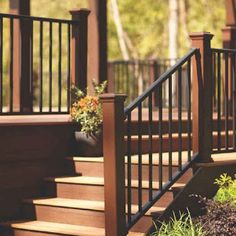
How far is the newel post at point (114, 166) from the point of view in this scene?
7758mm

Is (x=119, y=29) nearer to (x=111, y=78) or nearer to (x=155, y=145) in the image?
(x=111, y=78)

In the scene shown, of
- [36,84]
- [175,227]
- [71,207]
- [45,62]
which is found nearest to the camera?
[175,227]

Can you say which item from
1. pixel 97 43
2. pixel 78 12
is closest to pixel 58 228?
pixel 78 12

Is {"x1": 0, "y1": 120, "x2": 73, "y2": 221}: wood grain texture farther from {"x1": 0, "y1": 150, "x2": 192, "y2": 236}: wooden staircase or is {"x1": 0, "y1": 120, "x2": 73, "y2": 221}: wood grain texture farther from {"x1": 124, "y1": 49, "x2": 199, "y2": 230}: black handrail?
{"x1": 124, "y1": 49, "x2": 199, "y2": 230}: black handrail

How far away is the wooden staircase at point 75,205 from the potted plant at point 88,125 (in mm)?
160

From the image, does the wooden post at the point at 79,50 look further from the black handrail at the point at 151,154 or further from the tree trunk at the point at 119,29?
the tree trunk at the point at 119,29

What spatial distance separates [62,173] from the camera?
962cm

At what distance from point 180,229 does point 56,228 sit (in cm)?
127

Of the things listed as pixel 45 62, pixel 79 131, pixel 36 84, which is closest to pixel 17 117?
pixel 79 131

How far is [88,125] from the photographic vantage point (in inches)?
376

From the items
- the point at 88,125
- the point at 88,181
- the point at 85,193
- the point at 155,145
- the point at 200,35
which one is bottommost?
the point at 85,193

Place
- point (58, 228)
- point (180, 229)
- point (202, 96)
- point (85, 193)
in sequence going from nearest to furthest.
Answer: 1. point (180, 229)
2. point (58, 228)
3. point (202, 96)
4. point (85, 193)

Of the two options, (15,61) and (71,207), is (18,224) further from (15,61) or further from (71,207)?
(15,61)

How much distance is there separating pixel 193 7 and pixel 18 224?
83.4 feet
